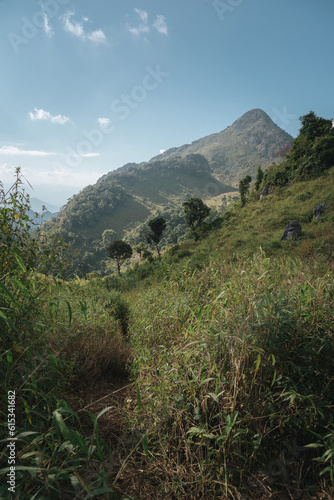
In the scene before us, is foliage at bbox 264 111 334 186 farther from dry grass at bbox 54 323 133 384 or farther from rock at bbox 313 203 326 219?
dry grass at bbox 54 323 133 384

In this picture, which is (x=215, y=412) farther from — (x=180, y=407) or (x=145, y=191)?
(x=145, y=191)

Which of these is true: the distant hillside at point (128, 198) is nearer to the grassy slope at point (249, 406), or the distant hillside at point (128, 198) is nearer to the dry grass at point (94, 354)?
the dry grass at point (94, 354)

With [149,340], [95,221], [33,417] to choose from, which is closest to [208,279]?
[149,340]

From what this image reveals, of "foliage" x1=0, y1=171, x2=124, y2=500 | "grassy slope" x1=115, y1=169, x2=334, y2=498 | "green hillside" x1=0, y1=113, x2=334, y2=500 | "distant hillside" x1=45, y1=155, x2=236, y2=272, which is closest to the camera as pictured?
"foliage" x1=0, y1=171, x2=124, y2=500

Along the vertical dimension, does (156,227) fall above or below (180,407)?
above

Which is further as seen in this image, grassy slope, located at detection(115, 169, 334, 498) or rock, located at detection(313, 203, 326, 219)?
rock, located at detection(313, 203, 326, 219)

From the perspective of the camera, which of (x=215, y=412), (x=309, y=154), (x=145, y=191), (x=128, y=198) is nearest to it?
(x=215, y=412)

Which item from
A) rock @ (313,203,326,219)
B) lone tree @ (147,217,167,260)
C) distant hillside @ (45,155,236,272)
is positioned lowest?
rock @ (313,203,326,219)

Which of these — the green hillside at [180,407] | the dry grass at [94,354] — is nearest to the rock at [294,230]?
the green hillside at [180,407]

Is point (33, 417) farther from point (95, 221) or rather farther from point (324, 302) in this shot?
point (95, 221)

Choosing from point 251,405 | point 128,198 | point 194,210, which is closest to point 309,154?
point 194,210

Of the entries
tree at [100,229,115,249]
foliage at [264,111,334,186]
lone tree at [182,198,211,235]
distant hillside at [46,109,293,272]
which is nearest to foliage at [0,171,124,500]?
foliage at [264,111,334,186]

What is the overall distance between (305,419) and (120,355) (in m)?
2.31

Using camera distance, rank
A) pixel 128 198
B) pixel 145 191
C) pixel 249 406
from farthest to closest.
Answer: pixel 145 191, pixel 128 198, pixel 249 406
